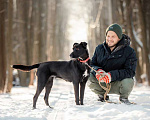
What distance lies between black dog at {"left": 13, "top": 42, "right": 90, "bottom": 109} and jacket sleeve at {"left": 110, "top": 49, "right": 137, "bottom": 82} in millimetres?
593

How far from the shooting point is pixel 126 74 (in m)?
4.03

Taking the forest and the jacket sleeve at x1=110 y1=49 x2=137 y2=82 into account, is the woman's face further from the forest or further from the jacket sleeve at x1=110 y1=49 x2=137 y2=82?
the forest

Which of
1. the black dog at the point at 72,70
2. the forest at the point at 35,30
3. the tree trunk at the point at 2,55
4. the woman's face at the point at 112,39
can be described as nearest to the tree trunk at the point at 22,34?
the forest at the point at 35,30

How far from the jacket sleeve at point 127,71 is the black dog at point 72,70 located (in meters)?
0.59

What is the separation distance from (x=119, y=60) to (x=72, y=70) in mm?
1083

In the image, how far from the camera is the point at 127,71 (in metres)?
4.04

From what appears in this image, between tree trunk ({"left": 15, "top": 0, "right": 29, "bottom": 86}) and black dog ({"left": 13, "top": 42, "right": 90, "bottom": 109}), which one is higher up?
tree trunk ({"left": 15, "top": 0, "right": 29, "bottom": 86})

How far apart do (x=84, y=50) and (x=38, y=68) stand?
1.13 metres

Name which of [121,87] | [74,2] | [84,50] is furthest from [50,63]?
[74,2]

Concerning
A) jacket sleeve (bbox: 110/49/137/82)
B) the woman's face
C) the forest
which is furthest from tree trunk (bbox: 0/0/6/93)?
jacket sleeve (bbox: 110/49/137/82)

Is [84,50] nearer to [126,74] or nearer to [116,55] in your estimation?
[116,55]

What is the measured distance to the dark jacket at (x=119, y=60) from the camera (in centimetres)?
404

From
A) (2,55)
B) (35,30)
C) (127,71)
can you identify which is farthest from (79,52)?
(35,30)

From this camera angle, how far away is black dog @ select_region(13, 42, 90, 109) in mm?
4145
